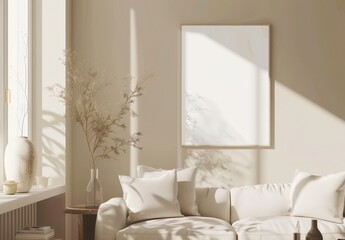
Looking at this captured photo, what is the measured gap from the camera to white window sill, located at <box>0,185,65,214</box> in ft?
17.5

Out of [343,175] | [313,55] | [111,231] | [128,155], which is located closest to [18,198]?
[111,231]

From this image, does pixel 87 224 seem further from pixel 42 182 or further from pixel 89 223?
pixel 42 182

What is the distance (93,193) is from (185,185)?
2.93 ft

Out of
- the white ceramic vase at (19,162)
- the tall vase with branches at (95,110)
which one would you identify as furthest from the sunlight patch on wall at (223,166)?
the white ceramic vase at (19,162)

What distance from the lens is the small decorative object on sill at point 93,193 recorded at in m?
6.67

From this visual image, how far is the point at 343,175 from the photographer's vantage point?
21.6ft

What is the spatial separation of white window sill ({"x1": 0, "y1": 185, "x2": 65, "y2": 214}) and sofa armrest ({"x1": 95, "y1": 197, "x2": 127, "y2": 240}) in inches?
23.1

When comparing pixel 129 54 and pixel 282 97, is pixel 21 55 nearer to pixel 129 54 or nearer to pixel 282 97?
pixel 129 54

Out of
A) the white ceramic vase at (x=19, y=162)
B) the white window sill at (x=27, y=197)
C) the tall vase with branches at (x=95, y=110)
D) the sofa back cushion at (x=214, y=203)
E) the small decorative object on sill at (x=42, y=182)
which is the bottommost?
the sofa back cushion at (x=214, y=203)

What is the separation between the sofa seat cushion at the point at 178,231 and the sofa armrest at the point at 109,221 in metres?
0.07

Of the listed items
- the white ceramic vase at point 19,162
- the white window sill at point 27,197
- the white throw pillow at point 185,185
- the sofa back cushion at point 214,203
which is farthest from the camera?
the sofa back cushion at point 214,203

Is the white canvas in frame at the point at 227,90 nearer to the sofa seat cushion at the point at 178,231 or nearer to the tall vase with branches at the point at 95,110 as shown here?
the tall vase with branches at the point at 95,110

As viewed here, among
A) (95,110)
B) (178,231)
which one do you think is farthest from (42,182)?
(178,231)

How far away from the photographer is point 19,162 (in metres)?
6.07
